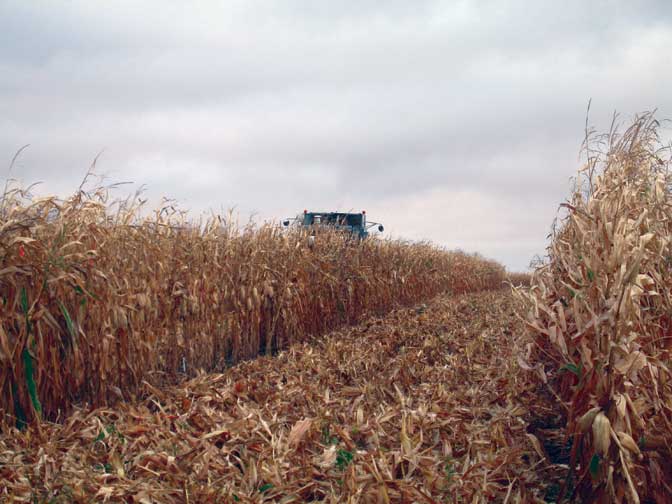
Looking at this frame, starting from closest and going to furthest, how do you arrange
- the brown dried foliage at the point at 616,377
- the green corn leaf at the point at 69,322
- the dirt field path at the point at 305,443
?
the brown dried foliage at the point at 616,377 < the dirt field path at the point at 305,443 < the green corn leaf at the point at 69,322

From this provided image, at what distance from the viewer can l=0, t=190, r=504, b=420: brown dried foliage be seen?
4199mm

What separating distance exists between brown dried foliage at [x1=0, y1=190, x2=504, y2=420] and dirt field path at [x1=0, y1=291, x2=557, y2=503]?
376mm

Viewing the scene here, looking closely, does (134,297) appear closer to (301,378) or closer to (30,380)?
(30,380)

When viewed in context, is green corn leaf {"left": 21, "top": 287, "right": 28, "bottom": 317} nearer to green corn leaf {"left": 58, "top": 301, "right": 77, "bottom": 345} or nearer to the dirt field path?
green corn leaf {"left": 58, "top": 301, "right": 77, "bottom": 345}

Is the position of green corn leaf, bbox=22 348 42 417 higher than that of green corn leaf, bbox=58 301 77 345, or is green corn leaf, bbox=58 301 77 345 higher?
green corn leaf, bbox=58 301 77 345

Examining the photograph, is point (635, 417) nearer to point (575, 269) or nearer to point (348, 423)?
point (575, 269)

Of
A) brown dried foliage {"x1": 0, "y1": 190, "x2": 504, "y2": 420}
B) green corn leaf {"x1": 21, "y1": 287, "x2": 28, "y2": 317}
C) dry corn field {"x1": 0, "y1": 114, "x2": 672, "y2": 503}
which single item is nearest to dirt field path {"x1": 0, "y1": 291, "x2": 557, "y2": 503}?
dry corn field {"x1": 0, "y1": 114, "x2": 672, "y2": 503}

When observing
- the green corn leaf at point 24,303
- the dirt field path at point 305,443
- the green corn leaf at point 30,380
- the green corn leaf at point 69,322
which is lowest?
the dirt field path at point 305,443

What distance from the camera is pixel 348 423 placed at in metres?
4.21

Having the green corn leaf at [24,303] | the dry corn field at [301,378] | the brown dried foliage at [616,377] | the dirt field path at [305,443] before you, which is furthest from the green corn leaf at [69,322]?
the brown dried foliage at [616,377]

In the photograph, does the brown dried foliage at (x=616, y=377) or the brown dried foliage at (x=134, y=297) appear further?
the brown dried foliage at (x=134, y=297)

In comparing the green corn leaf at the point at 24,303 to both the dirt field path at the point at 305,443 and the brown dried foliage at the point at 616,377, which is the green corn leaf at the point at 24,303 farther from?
the brown dried foliage at the point at 616,377

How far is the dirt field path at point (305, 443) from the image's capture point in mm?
3154

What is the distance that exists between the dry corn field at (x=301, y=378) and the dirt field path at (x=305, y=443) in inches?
0.7
